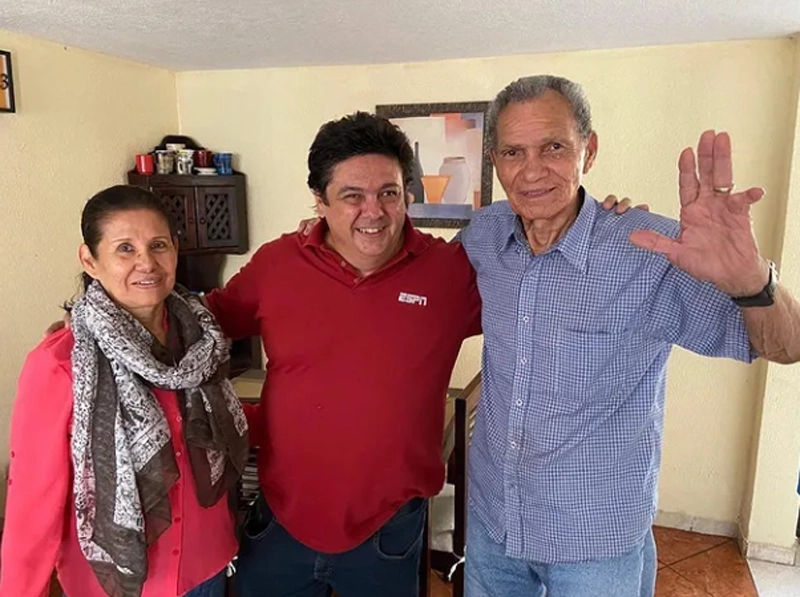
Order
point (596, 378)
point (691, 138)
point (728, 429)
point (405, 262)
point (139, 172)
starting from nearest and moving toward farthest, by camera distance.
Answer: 1. point (596, 378)
2. point (405, 262)
3. point (691, 138)
4. point (728, 429)
5. point (139, 172)

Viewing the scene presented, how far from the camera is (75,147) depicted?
2.67m

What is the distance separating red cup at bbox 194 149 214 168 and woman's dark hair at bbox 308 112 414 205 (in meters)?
1.83

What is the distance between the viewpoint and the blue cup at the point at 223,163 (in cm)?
309

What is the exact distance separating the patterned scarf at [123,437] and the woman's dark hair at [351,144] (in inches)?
19.5

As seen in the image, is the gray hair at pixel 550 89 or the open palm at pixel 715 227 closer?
the open palm at pixel 715 227

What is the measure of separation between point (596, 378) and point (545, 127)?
18.8 inches

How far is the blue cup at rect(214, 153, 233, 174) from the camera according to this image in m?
3.09

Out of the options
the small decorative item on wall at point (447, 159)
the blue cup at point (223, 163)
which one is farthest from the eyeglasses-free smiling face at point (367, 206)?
the blue cup at point (223, 163)

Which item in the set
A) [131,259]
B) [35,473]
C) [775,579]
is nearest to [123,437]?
[35,473]

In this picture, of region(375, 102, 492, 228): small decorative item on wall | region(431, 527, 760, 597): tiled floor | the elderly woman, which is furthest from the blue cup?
region(431, 527, 760, 597): tiled floor

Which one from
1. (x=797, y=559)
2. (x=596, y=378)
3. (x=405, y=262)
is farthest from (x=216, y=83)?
(x=797, y=559)

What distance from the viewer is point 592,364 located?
1149mm

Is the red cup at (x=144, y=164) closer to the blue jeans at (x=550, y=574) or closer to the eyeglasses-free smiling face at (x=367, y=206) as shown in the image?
the eyeglasses-free smiling face at (x=367, y=206)

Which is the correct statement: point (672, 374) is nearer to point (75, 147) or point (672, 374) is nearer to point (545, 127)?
point (545, 127)
